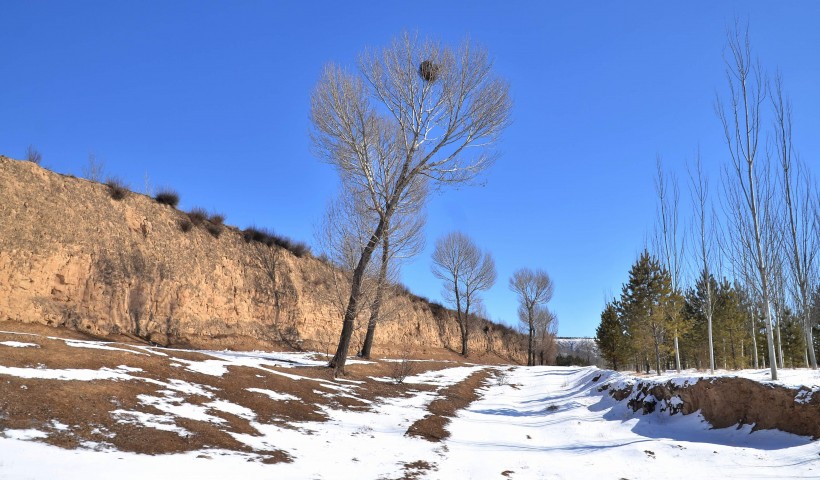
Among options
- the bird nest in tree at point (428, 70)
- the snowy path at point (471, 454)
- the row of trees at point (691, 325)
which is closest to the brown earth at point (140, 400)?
the snowy path at point (471, 454)

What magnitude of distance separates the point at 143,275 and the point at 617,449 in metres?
20.4

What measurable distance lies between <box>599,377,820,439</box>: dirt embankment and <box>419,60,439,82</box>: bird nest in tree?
1247cm

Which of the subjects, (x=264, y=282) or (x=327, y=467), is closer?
(x=327, y=467)

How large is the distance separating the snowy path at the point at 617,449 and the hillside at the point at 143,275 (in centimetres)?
1147

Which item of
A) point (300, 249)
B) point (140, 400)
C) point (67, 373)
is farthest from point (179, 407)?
point (300, 249)

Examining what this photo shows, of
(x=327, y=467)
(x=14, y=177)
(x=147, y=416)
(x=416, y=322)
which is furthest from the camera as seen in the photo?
(x=416, y=322)

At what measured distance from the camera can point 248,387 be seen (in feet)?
35.1

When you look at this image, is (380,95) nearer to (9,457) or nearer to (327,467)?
(327,467)

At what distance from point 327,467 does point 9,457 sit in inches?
132

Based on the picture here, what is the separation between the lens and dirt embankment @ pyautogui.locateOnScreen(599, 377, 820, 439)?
805 cm

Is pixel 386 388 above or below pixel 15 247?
below

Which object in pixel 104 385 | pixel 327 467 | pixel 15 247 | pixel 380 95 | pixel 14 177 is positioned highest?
pixel 380 95

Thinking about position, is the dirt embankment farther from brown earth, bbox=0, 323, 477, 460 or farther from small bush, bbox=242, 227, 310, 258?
small bush, bbox=242, 227, 310, 258

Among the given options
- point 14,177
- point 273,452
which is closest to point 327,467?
point 273,452
